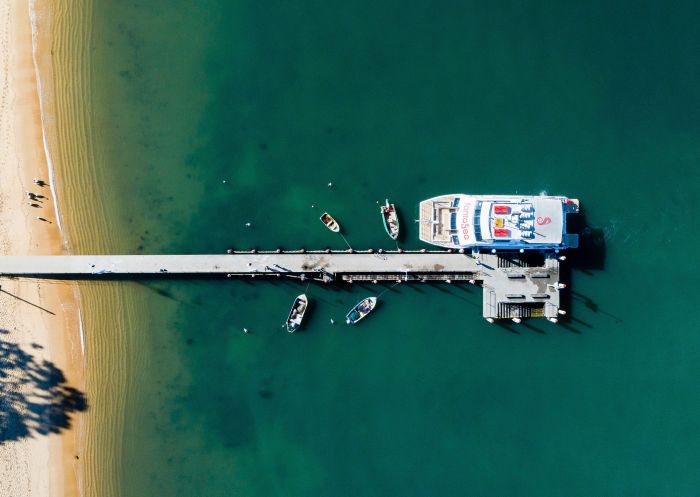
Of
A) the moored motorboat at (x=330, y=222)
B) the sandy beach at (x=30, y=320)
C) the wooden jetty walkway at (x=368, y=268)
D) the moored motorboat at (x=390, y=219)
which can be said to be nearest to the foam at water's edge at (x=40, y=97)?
the sandy beach at (x=30, y=320)

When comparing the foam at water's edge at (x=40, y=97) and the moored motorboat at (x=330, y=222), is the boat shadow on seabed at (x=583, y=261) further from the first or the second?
the foam at water's edge at (x=40, y=97)

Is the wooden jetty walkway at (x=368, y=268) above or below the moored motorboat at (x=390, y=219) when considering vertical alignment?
below

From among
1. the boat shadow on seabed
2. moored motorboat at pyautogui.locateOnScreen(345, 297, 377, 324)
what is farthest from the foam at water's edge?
the boat shadow on seabed

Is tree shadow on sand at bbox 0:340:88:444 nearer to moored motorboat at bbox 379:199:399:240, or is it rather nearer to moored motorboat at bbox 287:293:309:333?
moored motorboat at bbox 287:293:309:333

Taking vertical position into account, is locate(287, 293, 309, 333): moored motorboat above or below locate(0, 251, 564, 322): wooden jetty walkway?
below

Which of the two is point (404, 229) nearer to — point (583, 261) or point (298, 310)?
point (298, 310)

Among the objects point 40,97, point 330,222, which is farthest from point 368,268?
point 40,97
